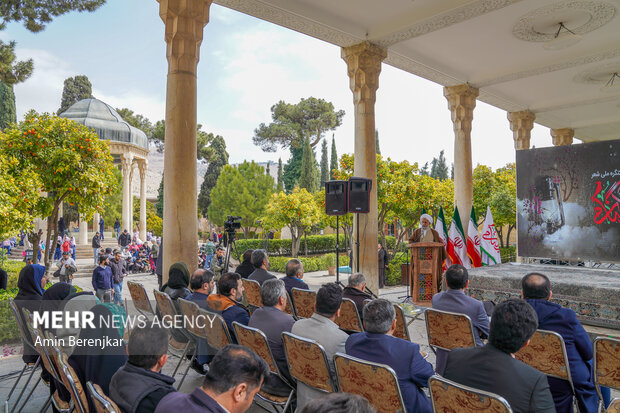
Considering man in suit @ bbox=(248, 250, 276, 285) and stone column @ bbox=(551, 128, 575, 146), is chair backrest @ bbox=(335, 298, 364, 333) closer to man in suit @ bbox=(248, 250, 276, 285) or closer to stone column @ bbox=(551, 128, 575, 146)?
man in suit @ bbox=(248, 250, 276, 285)

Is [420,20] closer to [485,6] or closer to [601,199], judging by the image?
[485,6]

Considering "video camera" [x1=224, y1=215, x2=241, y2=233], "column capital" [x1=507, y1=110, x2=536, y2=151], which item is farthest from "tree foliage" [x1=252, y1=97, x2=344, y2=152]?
"video camera" [x1=224, y1=215, x2=241, y2=233]

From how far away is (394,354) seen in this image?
231 cm

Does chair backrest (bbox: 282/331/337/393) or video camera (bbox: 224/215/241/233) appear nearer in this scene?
chair backrest (bbox: 282/331/337/393)

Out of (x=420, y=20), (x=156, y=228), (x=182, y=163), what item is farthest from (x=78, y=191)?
(x=156, y=228)

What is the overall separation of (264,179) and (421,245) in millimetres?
20623

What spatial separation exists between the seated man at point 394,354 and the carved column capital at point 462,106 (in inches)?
392

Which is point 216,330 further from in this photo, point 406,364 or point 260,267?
point 260,267

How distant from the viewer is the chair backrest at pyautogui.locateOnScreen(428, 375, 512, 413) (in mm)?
1646

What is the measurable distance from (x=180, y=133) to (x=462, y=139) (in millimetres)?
8051

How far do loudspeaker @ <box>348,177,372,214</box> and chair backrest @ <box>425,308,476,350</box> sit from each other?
452cm

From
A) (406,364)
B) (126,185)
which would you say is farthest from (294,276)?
(126,185)

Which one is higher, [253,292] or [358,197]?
[358,197]

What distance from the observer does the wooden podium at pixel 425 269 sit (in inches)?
309
